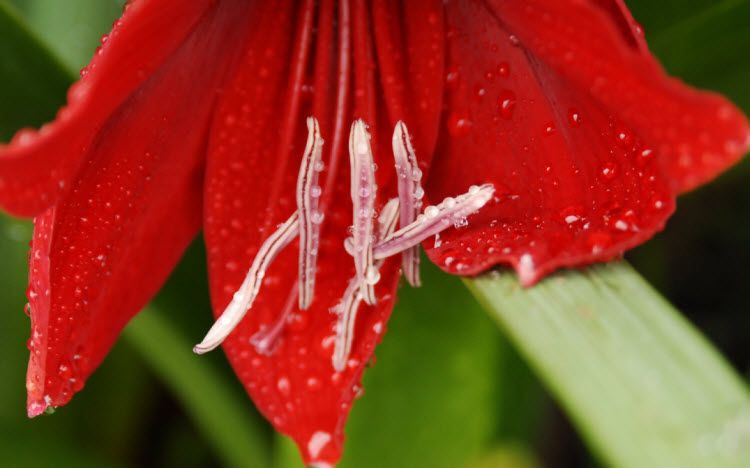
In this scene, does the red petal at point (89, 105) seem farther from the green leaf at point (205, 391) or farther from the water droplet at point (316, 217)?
the green leaf at point (205, 391)

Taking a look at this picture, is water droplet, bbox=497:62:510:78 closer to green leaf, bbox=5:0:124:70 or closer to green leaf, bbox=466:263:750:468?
green leaf, bbox=466:263:750:468

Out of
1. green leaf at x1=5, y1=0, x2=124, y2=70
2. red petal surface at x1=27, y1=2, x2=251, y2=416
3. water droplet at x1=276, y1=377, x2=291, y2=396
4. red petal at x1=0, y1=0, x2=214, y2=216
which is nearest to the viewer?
red petal at x1=0, y1=0, x2=214, y2=216

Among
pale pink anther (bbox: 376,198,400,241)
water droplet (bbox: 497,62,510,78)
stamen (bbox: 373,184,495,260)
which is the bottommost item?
pale pink anther (bbox: 376,198,400,241)

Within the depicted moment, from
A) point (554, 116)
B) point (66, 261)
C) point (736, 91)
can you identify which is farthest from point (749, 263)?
point (66, 261)

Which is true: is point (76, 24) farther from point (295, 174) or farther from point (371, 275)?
point (371, 275)

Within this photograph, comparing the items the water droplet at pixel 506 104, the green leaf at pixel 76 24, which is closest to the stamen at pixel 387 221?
the water droplet at pixel 506 104

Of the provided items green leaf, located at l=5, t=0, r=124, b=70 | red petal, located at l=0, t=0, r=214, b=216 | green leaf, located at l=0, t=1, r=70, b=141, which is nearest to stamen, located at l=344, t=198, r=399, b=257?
red petal, located at l=0, t=0, r=214, b=216

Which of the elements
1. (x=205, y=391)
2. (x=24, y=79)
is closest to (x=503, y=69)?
(x=24, y=79)

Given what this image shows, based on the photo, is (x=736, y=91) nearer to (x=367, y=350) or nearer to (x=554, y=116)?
(x=554, y=116)
